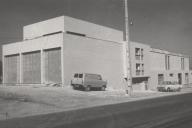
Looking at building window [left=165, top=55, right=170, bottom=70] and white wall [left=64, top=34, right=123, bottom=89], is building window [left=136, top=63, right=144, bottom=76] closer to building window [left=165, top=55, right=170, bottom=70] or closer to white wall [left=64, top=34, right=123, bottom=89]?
white wall [left=64, top=34, right=123, bottom=89]

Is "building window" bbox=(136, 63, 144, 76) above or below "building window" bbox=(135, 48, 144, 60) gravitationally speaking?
below

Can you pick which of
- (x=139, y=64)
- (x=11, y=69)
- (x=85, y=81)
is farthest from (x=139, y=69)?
(x=85, y=81)

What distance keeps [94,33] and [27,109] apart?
35.1 metres

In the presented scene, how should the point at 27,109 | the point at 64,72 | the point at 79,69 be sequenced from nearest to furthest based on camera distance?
1. the point at 27,109
2. the point at 64,72
3. the point at 79,69

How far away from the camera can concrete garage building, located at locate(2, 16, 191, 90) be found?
36.8 metres

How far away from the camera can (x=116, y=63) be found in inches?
1898

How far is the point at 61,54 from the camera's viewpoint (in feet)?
118

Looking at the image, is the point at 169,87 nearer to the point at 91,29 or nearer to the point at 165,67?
the point at 91,29

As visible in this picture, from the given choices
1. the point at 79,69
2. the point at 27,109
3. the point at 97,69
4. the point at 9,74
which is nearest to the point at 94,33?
the point at 97,69

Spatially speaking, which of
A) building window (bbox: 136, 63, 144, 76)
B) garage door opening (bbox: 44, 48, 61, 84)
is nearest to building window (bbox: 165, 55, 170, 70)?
building window (bbox: 136, 63, 144, 76)

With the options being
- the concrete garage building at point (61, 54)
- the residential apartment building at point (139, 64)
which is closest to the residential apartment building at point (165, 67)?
the residential apartment building at point (139, 64)

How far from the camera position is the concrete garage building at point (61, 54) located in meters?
36.6

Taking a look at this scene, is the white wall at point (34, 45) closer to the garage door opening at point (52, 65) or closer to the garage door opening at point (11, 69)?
the garage door opening at point (52, 65)

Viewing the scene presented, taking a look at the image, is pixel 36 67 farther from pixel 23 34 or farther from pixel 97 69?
pixel 23 34
